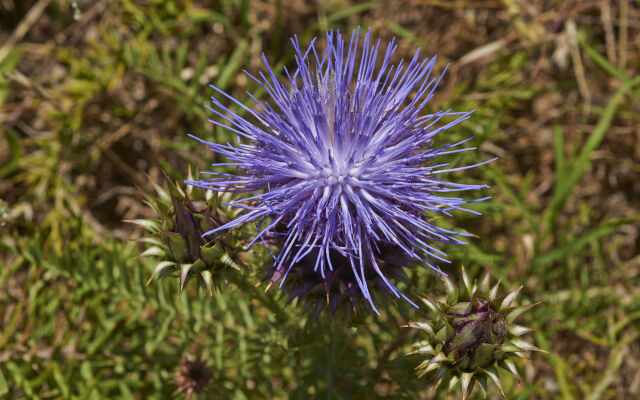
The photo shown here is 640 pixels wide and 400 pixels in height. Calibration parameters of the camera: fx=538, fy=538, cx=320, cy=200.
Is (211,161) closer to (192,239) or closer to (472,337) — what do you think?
(192,239)

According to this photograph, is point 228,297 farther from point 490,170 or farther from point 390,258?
point 490,170

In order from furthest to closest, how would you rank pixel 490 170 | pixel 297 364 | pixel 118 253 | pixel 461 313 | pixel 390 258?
pixel 490 170, pixel 118 253, pixel 297 364, pixel 390 258, pixel 461 313

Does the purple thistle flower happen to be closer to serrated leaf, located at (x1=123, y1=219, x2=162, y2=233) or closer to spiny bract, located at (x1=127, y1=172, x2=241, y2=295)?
spiny bract, located at (x1=127, y1=172, x2=241, y2=295)

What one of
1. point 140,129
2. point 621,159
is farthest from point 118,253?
point 621,159

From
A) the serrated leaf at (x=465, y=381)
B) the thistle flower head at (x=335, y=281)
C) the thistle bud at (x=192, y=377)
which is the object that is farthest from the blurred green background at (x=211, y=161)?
the serrated leaf at (x=465, y=381)

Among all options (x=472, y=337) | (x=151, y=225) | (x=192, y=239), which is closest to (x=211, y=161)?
(x=151, y=225)

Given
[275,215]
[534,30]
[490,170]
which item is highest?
[534,30]

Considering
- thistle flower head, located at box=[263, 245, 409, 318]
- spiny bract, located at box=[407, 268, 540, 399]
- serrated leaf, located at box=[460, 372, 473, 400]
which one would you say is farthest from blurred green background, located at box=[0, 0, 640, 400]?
serrated leaf, located at box=[460, 372, 473, 400]
